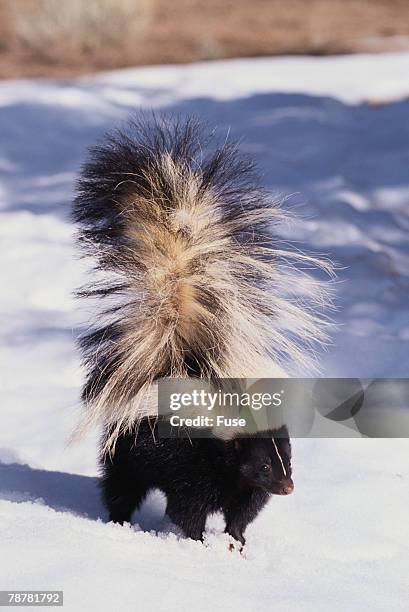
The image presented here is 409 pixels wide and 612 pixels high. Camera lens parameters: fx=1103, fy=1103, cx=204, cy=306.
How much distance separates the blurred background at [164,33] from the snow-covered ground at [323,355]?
142cm

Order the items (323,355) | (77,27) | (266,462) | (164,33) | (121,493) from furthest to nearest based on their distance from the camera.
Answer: (164,33), (77,27), (323,355), (121,493), (266,462)

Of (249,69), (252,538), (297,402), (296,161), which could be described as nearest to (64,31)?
(249,69)

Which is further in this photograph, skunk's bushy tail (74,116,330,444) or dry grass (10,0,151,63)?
dry grass (10,0,151,63)

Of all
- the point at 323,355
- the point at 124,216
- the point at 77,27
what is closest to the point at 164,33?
the point at 77,27

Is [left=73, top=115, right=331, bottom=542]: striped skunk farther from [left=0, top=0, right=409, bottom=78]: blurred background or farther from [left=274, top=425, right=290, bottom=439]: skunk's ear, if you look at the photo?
[left=0, top=0, right=409, bottom=78]: blurred background

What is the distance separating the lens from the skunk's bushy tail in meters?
3.54

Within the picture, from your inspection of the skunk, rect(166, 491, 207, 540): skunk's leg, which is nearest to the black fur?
the skunk

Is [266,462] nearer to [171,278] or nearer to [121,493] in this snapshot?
[121,493]

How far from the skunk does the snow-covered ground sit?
8 cm

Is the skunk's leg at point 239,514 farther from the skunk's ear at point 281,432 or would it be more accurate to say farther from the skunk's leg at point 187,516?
the skunk's ear at point 281,432

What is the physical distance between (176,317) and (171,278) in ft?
0.42

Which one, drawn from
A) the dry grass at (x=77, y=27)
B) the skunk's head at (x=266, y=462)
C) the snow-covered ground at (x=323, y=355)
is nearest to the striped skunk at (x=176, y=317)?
the skunk's head at (x=266, y=462)

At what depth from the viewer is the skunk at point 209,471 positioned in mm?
3535

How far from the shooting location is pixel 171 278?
358 cm
